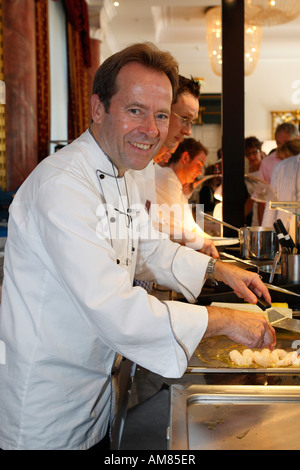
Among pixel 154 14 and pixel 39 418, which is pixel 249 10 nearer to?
pixel 154 14

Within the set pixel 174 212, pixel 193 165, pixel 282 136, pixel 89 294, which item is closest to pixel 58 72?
pixel 282 136

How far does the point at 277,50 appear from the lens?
8.78 metres

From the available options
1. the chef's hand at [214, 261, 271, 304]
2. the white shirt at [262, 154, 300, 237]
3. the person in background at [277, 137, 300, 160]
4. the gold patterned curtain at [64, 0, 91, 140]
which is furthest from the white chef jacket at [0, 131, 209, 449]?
the gold patterned curtain at [64, 0, 91, 140]

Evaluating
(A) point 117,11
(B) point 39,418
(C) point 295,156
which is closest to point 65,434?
(B) point 39,418

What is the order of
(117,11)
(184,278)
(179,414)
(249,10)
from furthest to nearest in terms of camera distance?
1. (117,11)
2. (249,10)
3. (184,278)
4. (179,414)

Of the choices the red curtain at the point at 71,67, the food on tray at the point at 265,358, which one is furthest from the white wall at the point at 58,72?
the food on tray at the point at 265,358

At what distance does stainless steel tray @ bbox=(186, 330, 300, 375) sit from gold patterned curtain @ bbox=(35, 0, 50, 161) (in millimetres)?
3652

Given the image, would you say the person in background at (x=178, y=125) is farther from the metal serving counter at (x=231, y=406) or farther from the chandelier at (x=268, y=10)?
the chandelier at (x=268, y=10)

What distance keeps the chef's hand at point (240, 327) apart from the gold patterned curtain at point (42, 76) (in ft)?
12.6

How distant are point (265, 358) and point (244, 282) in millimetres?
346

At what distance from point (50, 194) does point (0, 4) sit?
353 cm

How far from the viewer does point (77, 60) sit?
6.52 metres

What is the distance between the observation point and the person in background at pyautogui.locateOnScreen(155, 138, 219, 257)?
2.32 m

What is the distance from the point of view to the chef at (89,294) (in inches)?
36.4
